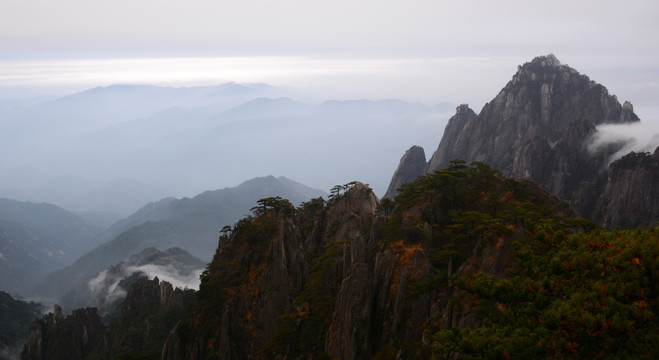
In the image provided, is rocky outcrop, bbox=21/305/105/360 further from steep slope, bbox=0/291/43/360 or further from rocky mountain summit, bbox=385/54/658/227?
rocky mountain summit, bbox=385/54/658/227

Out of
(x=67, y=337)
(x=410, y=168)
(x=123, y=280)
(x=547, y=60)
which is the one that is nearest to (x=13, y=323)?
(x=123, y=280)

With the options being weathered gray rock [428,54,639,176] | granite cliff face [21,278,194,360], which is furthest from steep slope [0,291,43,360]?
weathered gray rock [428,54,639,176]

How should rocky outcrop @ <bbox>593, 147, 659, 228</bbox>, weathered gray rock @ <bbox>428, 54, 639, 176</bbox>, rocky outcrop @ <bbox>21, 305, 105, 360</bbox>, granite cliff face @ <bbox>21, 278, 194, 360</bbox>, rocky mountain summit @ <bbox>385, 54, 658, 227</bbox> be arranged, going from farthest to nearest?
weathered gray rock @ <bbox>428, 54, 639, 176</bbox>
rocky mountain summit @ <bbox>385, 54, 658, 227</bbox>
rocky outcrop @ <bbox>21, 305, 105, 360</bbox>
granite cliff face @ <bbox>21, 278, 194, 360</bbox>
rocky outcrop @ <bbox>593, 147, 659, 228</bbox>

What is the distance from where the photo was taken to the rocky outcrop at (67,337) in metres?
94.6

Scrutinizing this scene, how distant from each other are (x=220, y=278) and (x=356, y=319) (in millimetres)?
25344

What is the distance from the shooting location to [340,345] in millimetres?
30984

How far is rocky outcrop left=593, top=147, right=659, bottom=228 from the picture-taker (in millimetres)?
80438

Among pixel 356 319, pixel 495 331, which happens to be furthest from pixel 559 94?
pixel 495 331

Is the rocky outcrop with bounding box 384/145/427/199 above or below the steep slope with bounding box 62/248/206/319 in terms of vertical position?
above

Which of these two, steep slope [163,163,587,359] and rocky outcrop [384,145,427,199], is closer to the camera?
steep slope [163,163,587,359]

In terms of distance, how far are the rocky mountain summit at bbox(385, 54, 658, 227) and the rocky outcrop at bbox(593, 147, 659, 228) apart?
10.1 metres

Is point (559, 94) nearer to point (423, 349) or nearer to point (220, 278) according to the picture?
point (220, 278)

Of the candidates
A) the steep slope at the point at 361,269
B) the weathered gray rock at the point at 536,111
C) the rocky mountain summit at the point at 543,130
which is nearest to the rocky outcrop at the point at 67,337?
the steep slope at the point at 361,269

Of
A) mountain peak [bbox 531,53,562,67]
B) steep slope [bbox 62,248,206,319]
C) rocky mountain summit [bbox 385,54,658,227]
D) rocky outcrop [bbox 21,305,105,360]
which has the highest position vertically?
mountain peak [bbox 531,53,562,67]
